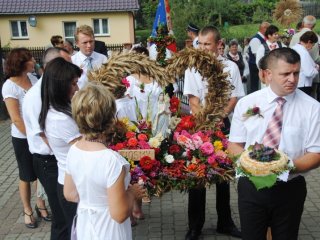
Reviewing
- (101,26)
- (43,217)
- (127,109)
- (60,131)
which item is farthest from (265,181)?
(101,26)

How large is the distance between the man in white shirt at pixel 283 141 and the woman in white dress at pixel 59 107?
53.9 inches

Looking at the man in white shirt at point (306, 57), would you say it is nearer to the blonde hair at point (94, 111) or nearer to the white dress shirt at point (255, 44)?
the white dress shirt at point (255, 44)

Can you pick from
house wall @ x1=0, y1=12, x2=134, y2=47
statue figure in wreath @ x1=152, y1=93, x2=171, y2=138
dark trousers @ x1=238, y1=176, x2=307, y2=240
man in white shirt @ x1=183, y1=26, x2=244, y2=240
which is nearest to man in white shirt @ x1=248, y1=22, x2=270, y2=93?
man in white shirt @ x1=183, y1=26, x2=244, y2=240

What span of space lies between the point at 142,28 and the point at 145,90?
43.2 metres

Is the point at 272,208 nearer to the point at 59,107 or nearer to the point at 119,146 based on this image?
the point at 119,146

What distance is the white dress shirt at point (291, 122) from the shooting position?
3.05 metres

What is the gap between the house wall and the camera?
29969mm

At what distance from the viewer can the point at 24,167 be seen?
4859 mm

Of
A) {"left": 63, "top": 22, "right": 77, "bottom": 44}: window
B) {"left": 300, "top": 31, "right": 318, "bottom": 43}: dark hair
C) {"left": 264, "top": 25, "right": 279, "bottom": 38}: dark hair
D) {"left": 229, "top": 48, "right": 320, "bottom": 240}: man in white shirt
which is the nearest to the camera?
{"left": 229, "top": 48, "right": 320, "bottom": 240}: man in white shirt

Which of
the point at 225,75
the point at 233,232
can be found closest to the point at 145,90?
the point at 225,75

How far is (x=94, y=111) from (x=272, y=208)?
1.54 metres

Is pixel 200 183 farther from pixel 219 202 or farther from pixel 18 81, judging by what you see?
pixel 18 81

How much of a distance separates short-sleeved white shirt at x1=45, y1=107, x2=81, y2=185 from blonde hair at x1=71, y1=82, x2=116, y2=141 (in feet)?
1.98

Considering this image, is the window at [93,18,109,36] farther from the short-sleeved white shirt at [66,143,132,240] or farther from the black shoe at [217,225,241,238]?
the short-sleeved white shirt at [66,143,132,240]
